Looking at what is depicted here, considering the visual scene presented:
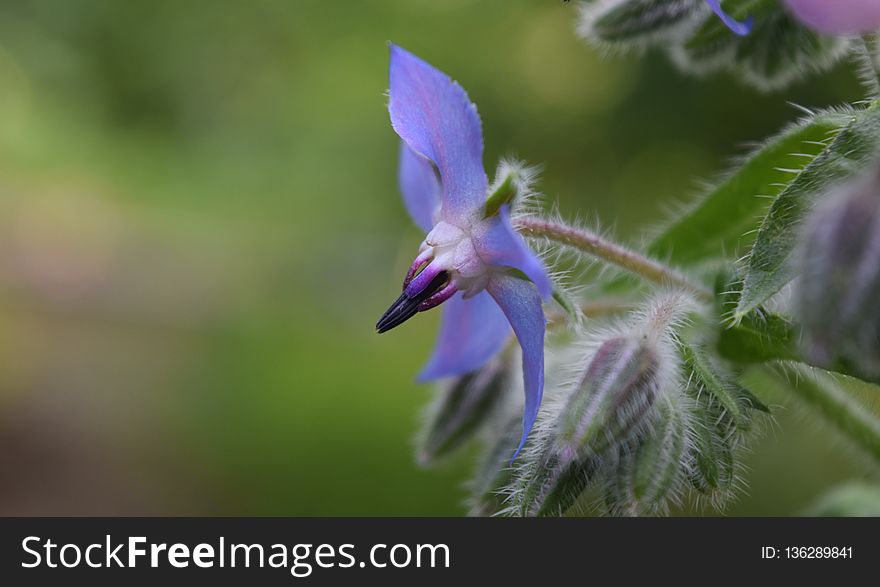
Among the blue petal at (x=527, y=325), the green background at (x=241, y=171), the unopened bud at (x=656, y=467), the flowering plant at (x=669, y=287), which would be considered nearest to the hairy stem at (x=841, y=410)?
the flowering plant at (x=669, y=287)

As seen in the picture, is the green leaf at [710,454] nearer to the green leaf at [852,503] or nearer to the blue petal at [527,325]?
the blue petal at [527,325]

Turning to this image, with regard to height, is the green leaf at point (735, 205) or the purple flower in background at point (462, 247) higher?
the green leaf at point (735, 205)

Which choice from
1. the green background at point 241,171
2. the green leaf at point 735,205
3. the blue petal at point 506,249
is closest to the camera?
the blue petal at point 506,249

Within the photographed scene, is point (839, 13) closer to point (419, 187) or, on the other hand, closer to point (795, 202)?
point (795, 202)

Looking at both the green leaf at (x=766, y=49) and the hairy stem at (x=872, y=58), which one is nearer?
the hairy stem at (x=872, y=58)

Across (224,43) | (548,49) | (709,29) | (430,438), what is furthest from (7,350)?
(709,29)

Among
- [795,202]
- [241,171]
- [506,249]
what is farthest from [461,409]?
[241,171]

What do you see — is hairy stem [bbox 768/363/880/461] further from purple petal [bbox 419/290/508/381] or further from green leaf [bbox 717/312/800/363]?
purple petal [bbox 419/290/508/381]
